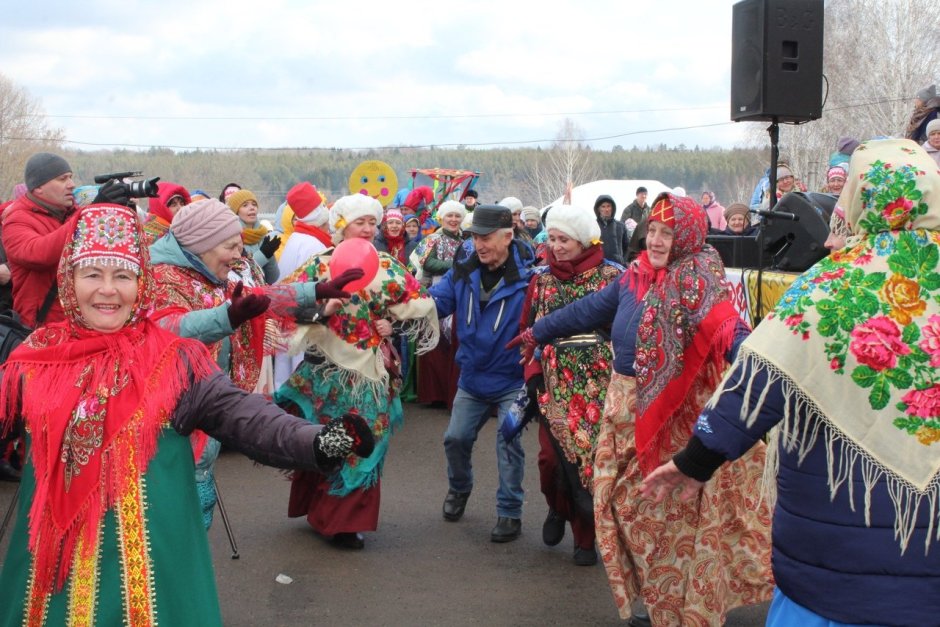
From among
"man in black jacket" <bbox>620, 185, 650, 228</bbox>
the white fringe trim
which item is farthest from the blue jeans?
"man in black jacket" <bbox>620, 185, 650, 228</bbox>

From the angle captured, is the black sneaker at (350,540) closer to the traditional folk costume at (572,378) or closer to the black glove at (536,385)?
the traditional folk costume at (572,378)

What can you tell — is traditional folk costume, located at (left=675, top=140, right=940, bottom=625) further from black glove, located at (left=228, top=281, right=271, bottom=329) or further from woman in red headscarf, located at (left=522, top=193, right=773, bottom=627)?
woman in red headscarf, located at (left=522, top=193, right=773, bottom=627)

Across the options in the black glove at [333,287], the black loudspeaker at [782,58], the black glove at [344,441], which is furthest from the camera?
the black loudspeaker at [782,58]

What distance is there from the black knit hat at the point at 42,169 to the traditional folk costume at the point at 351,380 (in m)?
→ 1.54

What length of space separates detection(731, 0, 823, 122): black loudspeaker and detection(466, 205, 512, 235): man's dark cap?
110 inches

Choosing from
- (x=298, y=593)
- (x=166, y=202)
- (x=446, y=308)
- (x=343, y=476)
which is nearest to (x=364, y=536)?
(x=343, y=476)

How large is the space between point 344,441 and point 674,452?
8.19 feet

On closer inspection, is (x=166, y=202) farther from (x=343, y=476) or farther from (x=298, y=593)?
(x=298, y=593)

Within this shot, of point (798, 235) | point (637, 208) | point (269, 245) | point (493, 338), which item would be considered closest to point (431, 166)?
point (637, 208)

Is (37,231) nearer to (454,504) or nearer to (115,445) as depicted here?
(454,504)

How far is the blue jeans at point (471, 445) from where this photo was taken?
21.1ft

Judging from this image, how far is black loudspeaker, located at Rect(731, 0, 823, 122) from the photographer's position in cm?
801

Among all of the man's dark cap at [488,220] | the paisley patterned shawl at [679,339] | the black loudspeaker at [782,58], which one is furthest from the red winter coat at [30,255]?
the black loudspeaker at [782,58]

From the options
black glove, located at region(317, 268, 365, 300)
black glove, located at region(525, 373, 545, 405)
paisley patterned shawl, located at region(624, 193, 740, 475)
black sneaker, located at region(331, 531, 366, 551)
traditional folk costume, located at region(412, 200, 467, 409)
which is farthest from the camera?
traditional folk costume, located at region(412, 200, 467, 409)
